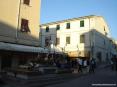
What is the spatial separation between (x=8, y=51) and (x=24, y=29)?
3.77m

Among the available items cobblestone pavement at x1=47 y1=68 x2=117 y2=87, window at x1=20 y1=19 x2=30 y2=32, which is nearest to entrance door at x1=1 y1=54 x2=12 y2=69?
window at x1=20 y1=19 x2=30 y2=32

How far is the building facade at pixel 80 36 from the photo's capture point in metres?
36.3

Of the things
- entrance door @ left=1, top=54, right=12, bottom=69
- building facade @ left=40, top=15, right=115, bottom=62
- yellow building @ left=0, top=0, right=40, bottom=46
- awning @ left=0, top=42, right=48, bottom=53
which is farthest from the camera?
building facade @ left=40, top=15, right=115, bottom=62

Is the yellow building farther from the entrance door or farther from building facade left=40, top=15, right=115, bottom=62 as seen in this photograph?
building facade left=40, top=15, right=115, bottom=62

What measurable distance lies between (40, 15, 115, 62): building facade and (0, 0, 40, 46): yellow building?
10908 mm

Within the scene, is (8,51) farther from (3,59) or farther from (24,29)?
(24,29)

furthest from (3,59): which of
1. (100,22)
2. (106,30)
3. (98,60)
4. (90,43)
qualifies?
(106,30)

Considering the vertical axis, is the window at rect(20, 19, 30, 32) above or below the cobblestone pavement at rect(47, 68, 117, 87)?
above

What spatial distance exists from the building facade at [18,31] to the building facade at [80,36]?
1110cm

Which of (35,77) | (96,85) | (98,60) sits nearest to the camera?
(96,85)

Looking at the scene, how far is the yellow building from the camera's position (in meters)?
20.2

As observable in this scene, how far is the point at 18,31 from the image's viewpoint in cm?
2148

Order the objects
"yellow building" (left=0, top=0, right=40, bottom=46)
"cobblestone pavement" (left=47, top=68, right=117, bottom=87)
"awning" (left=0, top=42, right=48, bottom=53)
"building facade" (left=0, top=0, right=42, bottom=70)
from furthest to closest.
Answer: "yellow building" (left=0, top=0, right=40, bottom=46) < "building facade" (left=0, top=0, right=42, bottom=70) < "awning" (left=0, top=42, right=48, bottom=53) < "cobblestone pavement" (left=47, top=68, right=117, bottom=87)

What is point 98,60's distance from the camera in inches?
1508
